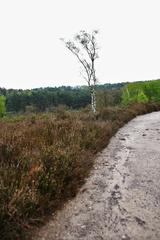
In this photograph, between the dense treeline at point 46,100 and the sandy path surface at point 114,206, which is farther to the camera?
the dense treeline at point 46,100

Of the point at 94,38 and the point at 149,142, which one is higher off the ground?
the point at 94,38

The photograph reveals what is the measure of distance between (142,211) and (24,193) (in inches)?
85.0

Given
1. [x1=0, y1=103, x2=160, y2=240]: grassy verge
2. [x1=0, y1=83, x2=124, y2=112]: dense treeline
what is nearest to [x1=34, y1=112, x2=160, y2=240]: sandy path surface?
[x1=0, y1=103, x2=160, y2=240]: grassy verge

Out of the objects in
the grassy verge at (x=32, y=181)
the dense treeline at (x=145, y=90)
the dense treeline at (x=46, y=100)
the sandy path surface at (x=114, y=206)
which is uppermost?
the grassy verge at (x=32, y=181)

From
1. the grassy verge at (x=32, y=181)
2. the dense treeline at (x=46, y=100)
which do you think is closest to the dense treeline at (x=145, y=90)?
the dense treeline at (x=46, y=100)

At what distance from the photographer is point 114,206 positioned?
6.25 metres

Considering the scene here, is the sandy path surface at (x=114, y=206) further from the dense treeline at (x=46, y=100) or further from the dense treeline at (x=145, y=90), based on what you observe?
the dense treeline at (x=46, y=100)

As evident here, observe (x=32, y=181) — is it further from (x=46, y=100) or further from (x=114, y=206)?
(x=46, y=100)

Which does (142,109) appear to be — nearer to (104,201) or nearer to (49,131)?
(49,131)

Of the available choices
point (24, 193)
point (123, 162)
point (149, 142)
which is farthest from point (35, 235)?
point (149, 142)

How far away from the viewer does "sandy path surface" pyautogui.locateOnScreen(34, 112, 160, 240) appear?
520 cm

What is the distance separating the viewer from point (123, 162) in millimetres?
9805

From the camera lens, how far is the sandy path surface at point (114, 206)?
520 centimetres

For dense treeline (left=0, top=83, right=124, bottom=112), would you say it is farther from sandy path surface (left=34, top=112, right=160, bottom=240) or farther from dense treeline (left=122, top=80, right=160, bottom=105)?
sandy path surface (left=34, top=112, right=160, bottom=240)
